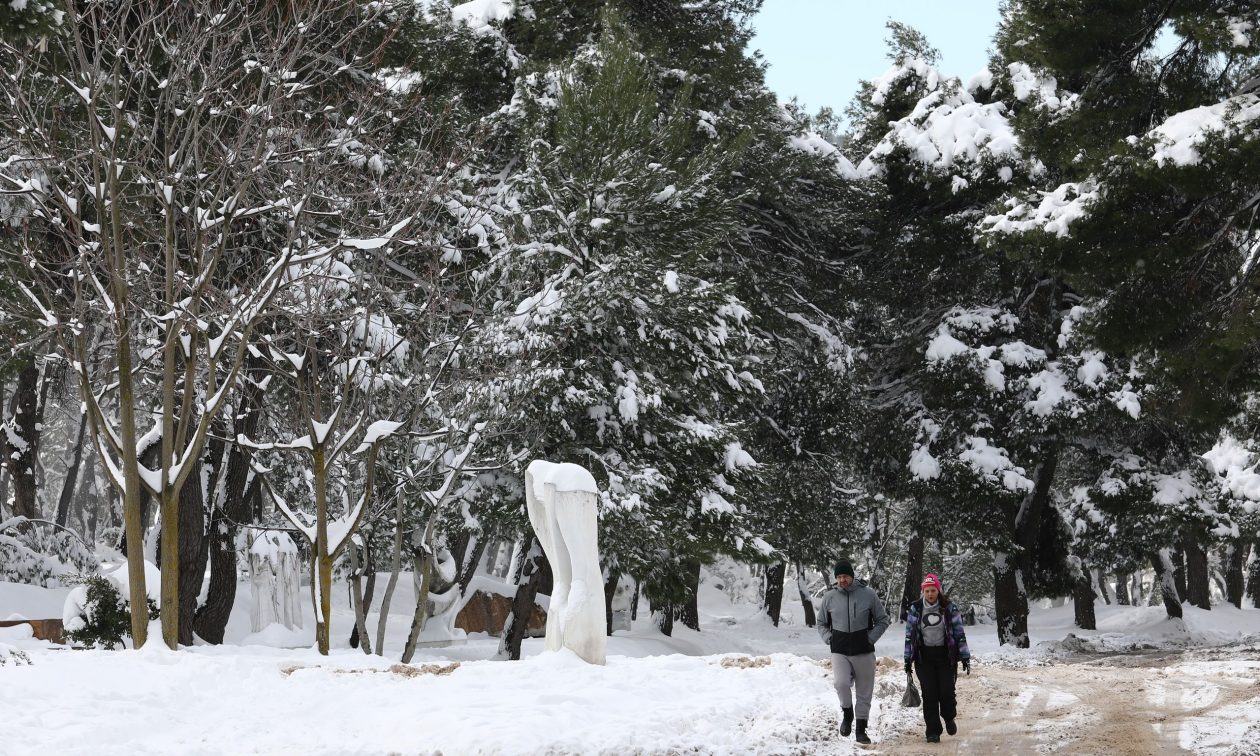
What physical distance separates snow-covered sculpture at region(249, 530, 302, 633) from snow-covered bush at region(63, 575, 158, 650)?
722 centimetres

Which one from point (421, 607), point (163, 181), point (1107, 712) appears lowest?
point (1107, 712)

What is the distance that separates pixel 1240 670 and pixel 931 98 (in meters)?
12.9

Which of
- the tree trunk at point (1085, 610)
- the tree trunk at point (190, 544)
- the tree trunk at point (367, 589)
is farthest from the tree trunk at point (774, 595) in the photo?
the tree trunk at point (190, 544)

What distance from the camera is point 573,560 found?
11.3m

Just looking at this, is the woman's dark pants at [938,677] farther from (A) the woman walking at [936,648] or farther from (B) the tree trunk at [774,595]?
(B) the tree trunk at [774,595]

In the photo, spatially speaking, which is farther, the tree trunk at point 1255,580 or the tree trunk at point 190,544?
the tree trunk at point 1255,580

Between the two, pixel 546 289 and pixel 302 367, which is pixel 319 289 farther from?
pixel 546 289

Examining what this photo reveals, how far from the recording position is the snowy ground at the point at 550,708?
7.63 m

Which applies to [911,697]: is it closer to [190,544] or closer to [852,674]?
[852,674]

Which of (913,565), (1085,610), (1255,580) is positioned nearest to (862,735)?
(913,565)

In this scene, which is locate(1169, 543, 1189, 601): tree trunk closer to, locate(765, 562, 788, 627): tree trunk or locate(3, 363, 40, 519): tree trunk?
locate(765, 562, 788, 627): tree trunk

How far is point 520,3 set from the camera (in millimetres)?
20469

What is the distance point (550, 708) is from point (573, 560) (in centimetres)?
291

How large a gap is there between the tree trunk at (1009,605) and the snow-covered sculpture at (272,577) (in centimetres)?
1429
